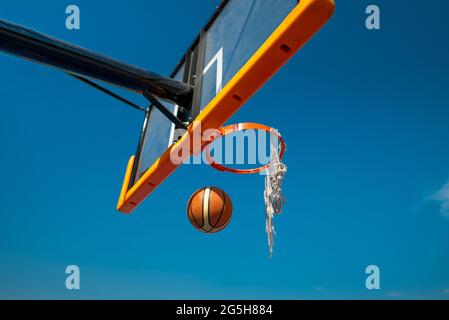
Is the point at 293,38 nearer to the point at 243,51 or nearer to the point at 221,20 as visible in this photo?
the point at 243,51

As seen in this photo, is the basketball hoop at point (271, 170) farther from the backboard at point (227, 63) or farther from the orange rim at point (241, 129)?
the backboard at point (227, 63)

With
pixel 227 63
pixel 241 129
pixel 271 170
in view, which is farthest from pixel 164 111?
pixel 271 170

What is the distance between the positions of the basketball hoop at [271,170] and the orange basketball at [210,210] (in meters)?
0.37

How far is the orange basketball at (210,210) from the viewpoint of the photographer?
3.62 metres

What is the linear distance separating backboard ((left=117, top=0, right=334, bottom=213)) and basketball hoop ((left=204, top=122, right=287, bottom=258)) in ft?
1.02

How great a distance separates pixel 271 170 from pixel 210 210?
705 millimetres

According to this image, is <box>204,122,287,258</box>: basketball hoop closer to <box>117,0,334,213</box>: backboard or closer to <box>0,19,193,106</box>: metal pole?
<box>117,0,334,213</box>: backboard

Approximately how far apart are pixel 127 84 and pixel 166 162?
686 mm

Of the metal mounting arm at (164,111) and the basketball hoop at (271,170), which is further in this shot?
the basketball hoop at (271,170)

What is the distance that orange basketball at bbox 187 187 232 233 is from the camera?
11.9 ft

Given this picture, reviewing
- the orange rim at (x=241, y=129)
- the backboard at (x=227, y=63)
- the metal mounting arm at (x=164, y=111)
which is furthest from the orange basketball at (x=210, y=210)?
the metal mounting arm at (x=164, y=111)

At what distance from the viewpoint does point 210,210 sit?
3604mm

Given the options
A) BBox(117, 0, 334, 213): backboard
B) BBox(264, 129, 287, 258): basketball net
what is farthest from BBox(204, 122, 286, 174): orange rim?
BBox(117, 0, 334, 213): backboard
